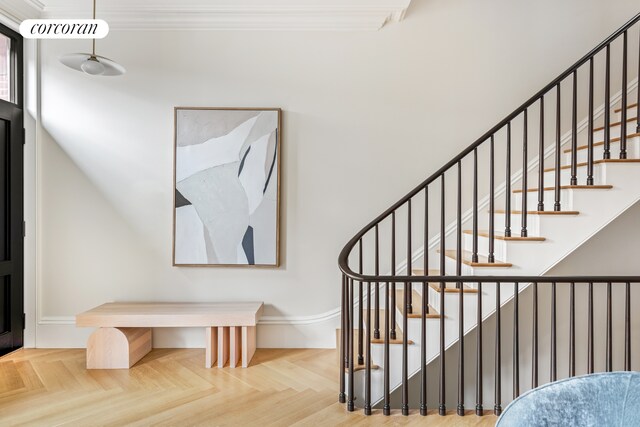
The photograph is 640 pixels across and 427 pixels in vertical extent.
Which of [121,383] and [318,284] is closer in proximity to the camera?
[121,383]

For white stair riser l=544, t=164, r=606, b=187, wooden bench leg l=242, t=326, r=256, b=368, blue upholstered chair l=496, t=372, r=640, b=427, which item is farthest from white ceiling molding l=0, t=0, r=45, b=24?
white stair riser l=544, t=164, r=606, b=187

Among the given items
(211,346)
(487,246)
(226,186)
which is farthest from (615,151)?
(211,346)

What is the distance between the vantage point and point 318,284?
3.23m

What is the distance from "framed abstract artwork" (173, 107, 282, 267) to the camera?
10.3ft

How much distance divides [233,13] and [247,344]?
107 inches

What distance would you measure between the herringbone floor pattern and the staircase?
26 cm

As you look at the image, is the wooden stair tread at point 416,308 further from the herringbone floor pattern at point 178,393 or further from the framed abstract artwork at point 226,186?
the framed abstract artwork at point 226,186

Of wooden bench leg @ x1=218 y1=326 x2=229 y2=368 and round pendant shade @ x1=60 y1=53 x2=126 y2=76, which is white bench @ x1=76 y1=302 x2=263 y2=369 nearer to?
wooden bench leg @ x1=218 y1=326 x2=229 y2=368

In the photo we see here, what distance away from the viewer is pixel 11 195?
3020 millimetres

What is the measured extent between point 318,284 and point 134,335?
1.52 meters

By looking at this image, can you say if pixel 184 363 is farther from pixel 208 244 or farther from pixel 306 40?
pixel 306 40

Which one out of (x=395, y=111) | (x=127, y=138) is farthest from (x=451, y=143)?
(x=127, y=138)

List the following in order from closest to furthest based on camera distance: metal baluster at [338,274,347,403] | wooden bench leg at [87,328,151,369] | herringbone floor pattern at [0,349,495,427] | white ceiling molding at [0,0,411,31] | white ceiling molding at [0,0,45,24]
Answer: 1. herringbone floor pattern at [0,349,495,427]
2. metal baluster at [338,274,347,403]
3. wooden bench leg at [87,328,151,369]
4. white ceiling molding at [0,0,45,24]
5. white ceiling molding at [0,0,411,31]

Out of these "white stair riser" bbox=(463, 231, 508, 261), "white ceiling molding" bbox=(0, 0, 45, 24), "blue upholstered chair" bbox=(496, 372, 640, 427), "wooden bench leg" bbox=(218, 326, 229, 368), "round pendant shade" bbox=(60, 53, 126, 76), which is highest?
"white ceiling molding" bbox=(0, 0, 45, 24)
